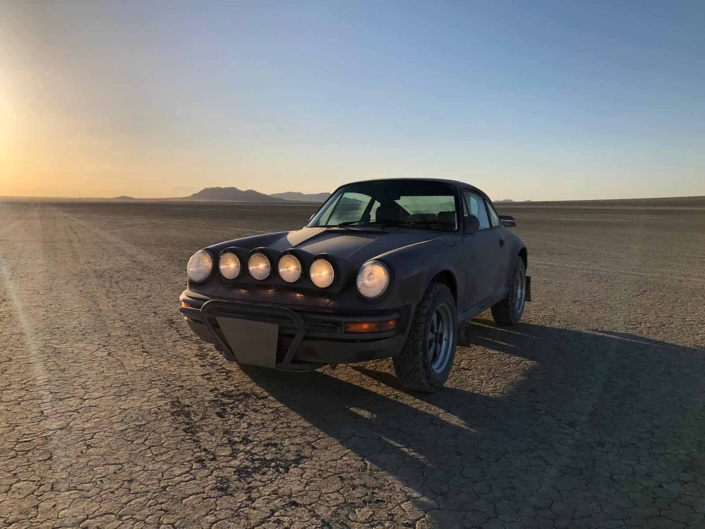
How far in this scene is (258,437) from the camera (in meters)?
2.98

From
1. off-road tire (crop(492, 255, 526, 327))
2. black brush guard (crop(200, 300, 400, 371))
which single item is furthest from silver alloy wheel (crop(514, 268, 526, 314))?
black brush guard (crop(200, 300, 400, 371))

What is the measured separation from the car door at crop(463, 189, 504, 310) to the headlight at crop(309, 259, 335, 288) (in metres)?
1.45

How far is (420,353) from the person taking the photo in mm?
3412

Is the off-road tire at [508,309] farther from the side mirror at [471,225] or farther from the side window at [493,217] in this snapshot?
the side mirror at [471,225]

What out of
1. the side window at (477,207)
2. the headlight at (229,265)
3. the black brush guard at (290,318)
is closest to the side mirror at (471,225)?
the side window at (477,207)

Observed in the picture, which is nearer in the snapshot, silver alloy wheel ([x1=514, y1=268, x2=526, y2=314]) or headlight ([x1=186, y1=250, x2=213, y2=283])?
headlight ([x1=186, y1=250, x2=213, y2=283])

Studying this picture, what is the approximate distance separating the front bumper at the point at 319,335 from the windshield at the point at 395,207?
1356 millimetres

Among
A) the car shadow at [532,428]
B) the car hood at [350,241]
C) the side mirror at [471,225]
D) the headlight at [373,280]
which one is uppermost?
the side mirror at [471,225]

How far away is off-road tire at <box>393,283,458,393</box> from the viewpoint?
3.42m

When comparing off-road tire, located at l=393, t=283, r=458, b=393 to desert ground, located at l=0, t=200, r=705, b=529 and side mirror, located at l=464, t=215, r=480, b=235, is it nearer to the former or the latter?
desert ground, located at l=0, t=200, r=705, b=529

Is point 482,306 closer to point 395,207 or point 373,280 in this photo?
point 395,207

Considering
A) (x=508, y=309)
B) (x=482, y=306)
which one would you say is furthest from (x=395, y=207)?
(x=508, y=309)

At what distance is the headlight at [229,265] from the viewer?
3.46 metres

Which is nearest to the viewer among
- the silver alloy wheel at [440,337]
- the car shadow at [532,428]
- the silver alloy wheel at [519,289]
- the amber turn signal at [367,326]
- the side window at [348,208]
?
the car shadow at [532,428]
